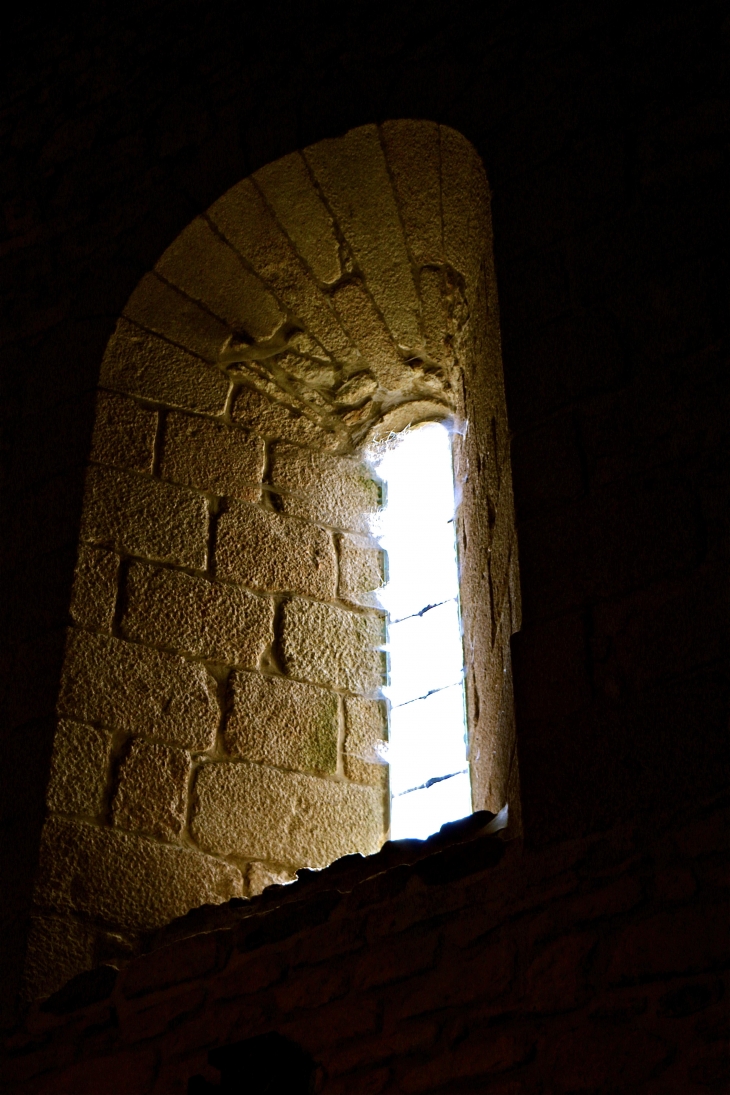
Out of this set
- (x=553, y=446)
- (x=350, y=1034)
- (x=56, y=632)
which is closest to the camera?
(x=350, y=1034)

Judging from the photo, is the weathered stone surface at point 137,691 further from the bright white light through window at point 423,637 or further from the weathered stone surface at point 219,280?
the weathered stone surface at point 219,280

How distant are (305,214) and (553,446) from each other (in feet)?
4.47

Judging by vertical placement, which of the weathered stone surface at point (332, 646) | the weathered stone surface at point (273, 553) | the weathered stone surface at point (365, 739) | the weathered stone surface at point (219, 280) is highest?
the weathered stone surface at point (219, 280)

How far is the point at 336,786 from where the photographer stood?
3432mm

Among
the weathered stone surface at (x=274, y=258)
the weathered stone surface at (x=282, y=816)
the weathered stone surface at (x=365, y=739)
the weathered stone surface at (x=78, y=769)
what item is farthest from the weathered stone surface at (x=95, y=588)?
the weathered stone surface at (x=274, y=258)

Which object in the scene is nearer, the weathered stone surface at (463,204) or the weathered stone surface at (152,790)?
the weathered stone surface at (152,790)

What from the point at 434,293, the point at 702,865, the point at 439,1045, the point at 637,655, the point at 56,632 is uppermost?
the point at 434,293

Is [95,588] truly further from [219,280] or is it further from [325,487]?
[219,280]

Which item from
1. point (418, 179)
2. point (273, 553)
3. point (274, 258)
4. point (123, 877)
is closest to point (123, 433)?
point (273, 553)

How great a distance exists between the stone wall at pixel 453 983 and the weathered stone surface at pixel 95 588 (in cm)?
85

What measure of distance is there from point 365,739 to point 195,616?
1.79 feet

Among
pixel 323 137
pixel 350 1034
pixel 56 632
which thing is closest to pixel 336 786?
pixel 56 632

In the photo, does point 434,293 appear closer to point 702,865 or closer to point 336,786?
point 336,786

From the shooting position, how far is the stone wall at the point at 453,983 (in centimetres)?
211
